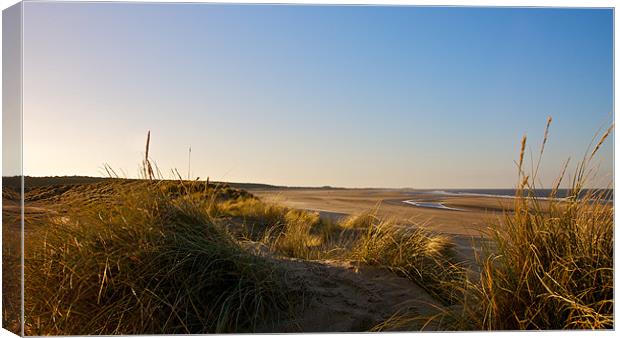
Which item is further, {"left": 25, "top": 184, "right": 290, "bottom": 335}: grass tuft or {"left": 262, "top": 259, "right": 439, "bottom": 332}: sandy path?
{"left": 262, "top": 259, "right": 439, "bottom": 332}: sandy path

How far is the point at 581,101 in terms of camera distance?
399 cm

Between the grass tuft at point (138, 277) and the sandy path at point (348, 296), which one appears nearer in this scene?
the grass tuft at point (138, 277)

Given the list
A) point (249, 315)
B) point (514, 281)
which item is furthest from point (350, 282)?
point (514, 281)

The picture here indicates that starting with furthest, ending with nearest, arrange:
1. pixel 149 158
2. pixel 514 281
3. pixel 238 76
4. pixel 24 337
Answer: pixel 238 76 < pixel 149 158 < pixel 24 337 < pixel 514 281

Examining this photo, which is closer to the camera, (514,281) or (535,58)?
(514,281)

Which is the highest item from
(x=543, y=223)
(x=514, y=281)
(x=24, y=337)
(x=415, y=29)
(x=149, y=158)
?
(x=415, y=29)

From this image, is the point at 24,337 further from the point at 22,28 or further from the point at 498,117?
the point at 498,117

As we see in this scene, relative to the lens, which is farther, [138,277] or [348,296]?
[348,296]

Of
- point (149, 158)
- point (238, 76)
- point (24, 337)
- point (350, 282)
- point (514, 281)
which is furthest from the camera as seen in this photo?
point (238, 76)

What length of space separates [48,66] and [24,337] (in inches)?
68.9

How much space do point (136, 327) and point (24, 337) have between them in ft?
2.11

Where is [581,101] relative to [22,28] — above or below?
below

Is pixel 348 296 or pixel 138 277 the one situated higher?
pixel 138 277

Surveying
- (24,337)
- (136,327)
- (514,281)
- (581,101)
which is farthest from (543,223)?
(24,337)
